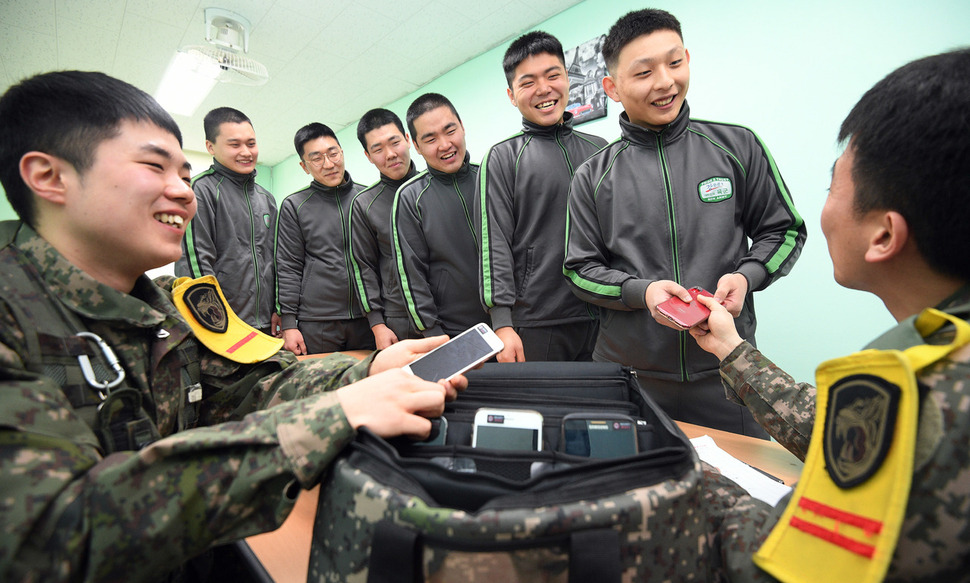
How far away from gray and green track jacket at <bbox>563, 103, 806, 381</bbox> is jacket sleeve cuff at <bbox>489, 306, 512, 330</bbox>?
32cm

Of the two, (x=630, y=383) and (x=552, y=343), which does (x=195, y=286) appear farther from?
(x=552, y=343)

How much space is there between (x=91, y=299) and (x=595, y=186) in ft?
4.00

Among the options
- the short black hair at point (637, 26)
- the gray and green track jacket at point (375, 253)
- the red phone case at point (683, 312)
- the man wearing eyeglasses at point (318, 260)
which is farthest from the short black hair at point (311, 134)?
the red phone case at point (683, 312)

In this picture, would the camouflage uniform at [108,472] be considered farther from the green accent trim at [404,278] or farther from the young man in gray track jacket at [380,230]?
the young man in gray track jacket at [380,230]

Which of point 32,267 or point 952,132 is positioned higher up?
point 952,132

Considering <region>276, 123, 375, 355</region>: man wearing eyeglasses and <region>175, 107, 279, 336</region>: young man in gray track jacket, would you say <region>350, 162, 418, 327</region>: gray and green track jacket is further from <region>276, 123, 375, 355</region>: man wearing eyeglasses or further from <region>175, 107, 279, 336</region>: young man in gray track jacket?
<region>175, 107, 279, 336</region>: young man in gray track jacket

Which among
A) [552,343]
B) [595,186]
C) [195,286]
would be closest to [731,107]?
[595,186]

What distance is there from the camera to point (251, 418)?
0.58m

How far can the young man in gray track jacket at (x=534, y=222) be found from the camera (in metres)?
1.58

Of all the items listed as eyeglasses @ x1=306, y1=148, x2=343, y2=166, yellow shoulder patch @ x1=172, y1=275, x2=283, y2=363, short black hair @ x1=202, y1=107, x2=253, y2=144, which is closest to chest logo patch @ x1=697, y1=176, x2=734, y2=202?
yellow shoulder patch @ x1=172, y1=275, x2=283, y2=363

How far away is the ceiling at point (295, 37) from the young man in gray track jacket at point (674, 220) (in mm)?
2143

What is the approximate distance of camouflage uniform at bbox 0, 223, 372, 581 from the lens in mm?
440

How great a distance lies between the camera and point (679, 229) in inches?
47.4

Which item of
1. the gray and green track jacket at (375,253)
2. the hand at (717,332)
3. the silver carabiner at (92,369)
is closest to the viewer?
the silver carabiner at (92,369)
